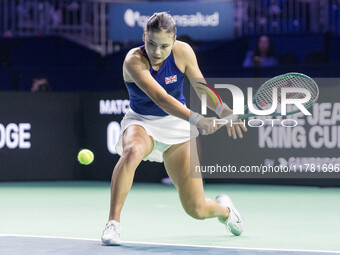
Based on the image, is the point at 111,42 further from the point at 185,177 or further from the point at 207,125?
the point at 207,125

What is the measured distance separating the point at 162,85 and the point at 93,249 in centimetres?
123

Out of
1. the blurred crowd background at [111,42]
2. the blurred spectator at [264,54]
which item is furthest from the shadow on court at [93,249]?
the blurred spectator at [264,54]

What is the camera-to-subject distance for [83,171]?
11.1 m

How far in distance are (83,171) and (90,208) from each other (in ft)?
10.3

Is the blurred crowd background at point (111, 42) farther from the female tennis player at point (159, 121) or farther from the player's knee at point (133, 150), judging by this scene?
the player's knee at point (133, 150)

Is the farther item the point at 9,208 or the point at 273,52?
the point at 273,52

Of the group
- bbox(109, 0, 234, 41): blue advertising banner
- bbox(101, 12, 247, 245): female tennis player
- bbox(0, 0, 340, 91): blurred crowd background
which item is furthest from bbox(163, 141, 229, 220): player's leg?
bbox(109, 0, 234, 41): blue advertising banner

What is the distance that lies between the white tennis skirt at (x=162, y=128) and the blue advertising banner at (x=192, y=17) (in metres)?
7.69

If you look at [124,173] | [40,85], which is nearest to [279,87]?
[124,173]

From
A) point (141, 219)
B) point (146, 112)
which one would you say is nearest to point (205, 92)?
point (146, 112)

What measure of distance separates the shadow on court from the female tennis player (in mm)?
140

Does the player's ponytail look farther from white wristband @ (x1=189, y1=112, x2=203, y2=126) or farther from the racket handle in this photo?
→ the racket handle

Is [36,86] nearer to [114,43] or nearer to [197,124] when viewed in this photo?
[114,43]

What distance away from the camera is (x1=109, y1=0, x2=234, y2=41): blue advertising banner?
520 inches
